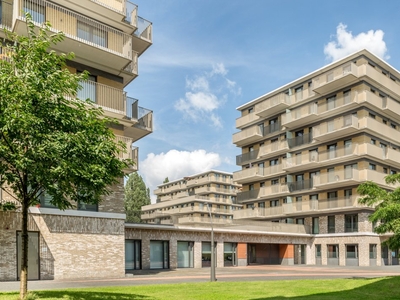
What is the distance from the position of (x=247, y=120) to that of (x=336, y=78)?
55.9ft

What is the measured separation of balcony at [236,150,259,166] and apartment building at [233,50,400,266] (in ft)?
6.34

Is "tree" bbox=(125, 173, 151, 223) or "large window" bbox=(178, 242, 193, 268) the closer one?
"large window" bbox=(178, 242, 193, 268)

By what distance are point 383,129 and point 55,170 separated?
142 feet

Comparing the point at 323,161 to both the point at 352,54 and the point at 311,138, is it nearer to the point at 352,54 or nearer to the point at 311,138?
the point at 311,138

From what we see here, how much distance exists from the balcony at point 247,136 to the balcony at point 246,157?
1.59 meters

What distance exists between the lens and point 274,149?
56500 millimetres

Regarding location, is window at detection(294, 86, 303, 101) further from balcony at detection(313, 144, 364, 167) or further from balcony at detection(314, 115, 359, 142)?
balcony at detection(313, 144, 364, 167)

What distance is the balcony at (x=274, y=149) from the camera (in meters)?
54.8

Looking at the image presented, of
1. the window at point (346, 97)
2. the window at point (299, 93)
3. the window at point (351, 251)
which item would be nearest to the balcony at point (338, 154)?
the window at point (346, 97)

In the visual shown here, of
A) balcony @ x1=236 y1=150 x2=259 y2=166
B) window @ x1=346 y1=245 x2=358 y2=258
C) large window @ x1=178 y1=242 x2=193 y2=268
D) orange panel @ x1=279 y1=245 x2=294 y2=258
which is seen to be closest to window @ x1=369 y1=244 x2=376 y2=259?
window @ x1=346 y1=245 x2=358 y2=258

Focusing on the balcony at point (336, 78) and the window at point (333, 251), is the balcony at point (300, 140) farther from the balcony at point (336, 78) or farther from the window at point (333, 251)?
the window at point (333, 251)

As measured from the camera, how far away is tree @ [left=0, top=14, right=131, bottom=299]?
11.4 meters

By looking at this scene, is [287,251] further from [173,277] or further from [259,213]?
[173,277]

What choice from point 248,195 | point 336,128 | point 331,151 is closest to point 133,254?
point 331,151
